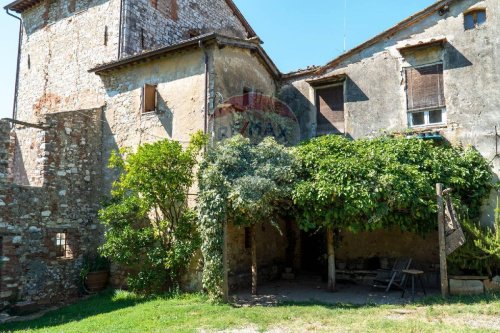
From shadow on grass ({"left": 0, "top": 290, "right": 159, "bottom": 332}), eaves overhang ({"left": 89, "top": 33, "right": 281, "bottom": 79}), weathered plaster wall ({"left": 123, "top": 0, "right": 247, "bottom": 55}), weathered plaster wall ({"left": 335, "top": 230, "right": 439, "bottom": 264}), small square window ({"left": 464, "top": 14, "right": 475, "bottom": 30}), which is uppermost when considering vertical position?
weathered plaster wall ({"left": 123, "top": 0, "right": 247, "bottom": 55})

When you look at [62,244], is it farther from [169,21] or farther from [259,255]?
[169,21]

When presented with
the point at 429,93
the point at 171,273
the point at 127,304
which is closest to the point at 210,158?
the point at 171,273

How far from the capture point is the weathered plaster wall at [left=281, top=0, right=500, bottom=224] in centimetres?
1153

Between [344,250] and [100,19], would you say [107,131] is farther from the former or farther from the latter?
[344,250]

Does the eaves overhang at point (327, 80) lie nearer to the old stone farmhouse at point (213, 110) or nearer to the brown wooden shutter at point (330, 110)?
the old stone farmhouse at point (213, 110)

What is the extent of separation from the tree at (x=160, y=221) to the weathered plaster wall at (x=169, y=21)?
6.06 m

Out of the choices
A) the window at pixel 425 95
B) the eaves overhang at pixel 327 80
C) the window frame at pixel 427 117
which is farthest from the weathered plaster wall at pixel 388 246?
the eaves overhang at pixel 327 80

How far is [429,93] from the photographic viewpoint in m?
12.3

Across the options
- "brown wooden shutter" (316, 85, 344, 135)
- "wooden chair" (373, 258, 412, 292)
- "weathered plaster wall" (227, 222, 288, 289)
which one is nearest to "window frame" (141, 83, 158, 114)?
"weathered plaster wall" (227, 222, 288, 289)

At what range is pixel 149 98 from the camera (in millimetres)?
12750

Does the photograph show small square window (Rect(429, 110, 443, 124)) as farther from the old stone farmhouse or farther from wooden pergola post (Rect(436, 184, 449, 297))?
wooden pergola post (Rect(436, 184, 449, 297))

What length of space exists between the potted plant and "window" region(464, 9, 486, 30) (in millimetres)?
13171

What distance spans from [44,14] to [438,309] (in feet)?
61.4

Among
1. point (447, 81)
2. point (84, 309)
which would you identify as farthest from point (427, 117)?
point (84, 309)
